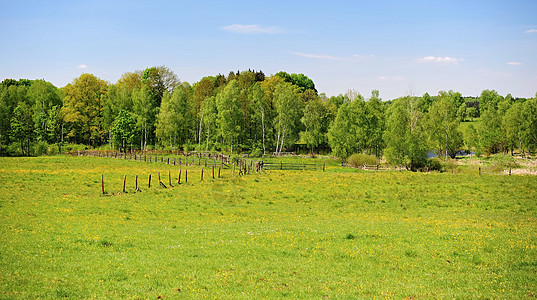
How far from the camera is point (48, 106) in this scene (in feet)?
341

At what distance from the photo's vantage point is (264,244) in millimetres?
18234

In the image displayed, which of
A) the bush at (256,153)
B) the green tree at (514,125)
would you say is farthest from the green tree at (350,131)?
the green tree at (514,125)

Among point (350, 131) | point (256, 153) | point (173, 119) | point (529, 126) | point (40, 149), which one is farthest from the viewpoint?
point (173, 119)

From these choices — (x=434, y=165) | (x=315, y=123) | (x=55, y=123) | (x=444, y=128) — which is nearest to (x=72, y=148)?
(x=55, y=123)

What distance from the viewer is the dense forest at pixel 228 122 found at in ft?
292

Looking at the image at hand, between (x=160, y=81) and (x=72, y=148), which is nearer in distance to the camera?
(x=72, y=148)

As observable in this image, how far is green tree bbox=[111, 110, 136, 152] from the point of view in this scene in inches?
3600

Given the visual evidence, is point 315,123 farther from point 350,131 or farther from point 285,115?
point 350,131

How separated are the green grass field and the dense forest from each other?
55510 mm

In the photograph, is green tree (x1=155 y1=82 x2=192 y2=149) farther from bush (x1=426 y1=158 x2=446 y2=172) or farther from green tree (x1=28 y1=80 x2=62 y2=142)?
bush (x1=426 y1=158 x2=446 y2=172)

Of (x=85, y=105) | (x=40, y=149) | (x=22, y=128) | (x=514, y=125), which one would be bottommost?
(x=40, y=149)

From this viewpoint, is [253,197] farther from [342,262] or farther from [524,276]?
[524,276]

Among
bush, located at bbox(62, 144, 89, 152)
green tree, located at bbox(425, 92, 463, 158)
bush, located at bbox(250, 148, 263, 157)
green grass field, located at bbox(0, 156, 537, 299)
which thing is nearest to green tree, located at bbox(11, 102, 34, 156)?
bush, located at bbox(62, 144, 89, 152)

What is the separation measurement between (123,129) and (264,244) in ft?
271
